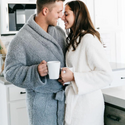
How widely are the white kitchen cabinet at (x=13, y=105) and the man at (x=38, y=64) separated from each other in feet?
3.31

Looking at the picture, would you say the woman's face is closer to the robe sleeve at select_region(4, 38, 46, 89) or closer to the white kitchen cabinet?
the robe sleeve at select_region(4, 38, 46, 89)

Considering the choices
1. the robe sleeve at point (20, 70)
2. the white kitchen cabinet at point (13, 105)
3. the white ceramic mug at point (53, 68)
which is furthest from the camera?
the white kitchen cabinet at point (13, 105)

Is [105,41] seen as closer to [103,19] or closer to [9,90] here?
[103,19]

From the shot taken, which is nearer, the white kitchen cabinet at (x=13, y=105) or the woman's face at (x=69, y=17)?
the woman's face at (x=69, y=17)

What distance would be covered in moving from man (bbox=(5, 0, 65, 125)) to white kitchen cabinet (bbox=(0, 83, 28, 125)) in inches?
39.7

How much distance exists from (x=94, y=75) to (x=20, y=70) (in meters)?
0.40

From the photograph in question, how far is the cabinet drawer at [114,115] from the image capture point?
1161 mm

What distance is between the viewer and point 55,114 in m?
1.33

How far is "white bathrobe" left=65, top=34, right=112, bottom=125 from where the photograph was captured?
1.25 meters

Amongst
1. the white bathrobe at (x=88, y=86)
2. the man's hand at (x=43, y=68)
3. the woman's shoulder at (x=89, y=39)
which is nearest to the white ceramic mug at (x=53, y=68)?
the man's hand at (x=43, y=68)

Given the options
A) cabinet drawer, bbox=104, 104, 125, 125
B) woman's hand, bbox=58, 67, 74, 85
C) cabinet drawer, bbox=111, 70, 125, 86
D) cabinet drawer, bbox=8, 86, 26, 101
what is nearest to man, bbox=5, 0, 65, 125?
woman's hand, bbox=58, 67, 74, 85

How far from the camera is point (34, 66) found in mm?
1239

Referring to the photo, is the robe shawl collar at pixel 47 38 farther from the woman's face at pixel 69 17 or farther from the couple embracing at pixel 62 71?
the woman's face at pixel 69 17

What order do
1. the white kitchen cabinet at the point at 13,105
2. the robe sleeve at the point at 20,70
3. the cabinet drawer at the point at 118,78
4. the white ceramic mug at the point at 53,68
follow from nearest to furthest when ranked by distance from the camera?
the white ceramic mug at the point at 53,68
the robe sleeve at the point at 20,70
the white kitchen cabinet at the point at 13,105
the cabinet drawer at the point at 118,78
